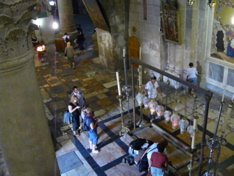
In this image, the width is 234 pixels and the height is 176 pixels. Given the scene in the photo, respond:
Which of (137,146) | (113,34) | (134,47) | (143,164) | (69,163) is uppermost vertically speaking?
(113,34)

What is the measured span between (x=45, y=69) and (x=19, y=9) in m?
9.99

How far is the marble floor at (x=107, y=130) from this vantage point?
610 cm

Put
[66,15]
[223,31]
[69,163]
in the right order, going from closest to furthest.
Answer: [69,163], [223,31], [66,15]

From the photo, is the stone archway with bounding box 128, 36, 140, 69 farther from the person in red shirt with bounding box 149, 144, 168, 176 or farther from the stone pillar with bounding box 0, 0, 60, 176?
the stone pillar with bounding box 0, 0, 60, 176

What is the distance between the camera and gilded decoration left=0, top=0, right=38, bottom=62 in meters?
2.56

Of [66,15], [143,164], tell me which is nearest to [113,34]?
[66,15]

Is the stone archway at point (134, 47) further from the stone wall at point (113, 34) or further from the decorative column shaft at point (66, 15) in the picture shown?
the decorative column shaft at point (66, 15)

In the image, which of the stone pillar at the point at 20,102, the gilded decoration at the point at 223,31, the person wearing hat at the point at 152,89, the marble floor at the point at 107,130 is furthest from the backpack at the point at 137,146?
the gilded decoration at the point at 223,31

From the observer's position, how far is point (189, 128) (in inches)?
202

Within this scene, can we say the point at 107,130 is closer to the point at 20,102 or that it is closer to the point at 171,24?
the point at 171,24

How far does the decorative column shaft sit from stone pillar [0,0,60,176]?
12910 mm

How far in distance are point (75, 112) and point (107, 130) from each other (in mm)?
1009

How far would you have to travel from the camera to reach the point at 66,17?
15477 mm

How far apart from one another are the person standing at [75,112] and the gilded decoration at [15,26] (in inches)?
162
